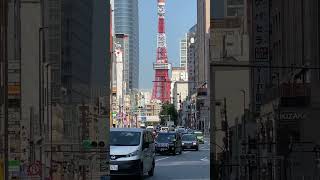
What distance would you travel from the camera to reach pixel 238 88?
5199 millimetres

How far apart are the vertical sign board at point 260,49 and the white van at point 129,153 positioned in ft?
33.8

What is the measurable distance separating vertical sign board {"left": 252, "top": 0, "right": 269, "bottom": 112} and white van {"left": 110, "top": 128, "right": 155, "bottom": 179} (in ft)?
33.8

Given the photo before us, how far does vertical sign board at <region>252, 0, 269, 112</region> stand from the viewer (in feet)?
17.0

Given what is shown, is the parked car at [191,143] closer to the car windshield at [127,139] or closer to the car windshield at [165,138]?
the car windshield at [165,138]

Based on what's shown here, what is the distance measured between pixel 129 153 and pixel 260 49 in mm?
11850

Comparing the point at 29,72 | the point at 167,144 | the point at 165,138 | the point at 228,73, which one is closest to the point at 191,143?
the point at 165,138

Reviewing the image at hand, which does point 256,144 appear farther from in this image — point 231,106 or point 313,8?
point 313,8

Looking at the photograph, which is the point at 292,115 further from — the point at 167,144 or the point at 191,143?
the point at 191,143

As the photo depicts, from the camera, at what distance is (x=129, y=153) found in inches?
661

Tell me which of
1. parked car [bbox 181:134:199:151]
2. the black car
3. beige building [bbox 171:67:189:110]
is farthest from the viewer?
parked car [bbox 181:134:199:151]

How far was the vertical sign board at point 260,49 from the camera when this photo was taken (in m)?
5.17

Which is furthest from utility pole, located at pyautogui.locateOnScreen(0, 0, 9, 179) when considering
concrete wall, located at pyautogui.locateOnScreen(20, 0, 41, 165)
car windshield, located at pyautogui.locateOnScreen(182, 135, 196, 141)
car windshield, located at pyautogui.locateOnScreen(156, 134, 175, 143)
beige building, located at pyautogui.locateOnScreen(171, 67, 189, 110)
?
car windshield, located at pyautogui.locateOnScreen(182, 135, 196, 141)

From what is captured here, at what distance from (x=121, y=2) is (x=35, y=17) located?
250 centimetres

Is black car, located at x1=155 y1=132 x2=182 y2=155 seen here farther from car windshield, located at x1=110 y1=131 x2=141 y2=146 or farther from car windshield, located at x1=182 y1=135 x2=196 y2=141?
car windshield, located at x1=110 y1=131 x2=141 y2=146
